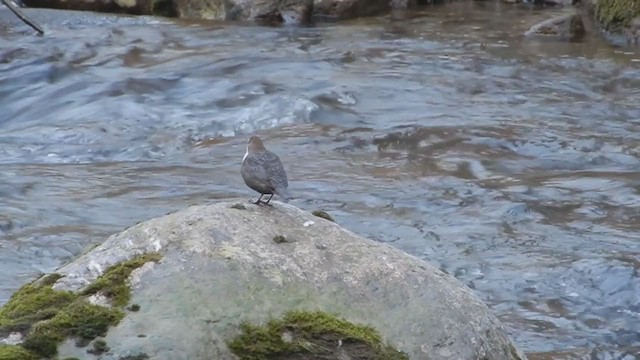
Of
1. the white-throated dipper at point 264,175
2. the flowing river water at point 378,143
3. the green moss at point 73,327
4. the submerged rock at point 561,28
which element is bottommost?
the flowing river water at point 378,143

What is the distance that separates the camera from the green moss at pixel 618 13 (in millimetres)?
14570

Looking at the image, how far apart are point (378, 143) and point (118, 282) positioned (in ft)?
19.7

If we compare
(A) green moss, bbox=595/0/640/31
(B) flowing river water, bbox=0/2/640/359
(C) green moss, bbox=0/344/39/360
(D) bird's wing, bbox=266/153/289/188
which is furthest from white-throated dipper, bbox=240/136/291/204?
(A) green moss, bbox=595/0/640/31

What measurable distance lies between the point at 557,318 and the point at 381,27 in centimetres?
964

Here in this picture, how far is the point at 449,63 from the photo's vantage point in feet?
41.7

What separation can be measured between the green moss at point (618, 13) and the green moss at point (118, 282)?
11.7 m

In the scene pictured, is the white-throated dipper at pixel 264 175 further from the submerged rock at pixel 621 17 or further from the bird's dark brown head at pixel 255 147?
the submerged rock at pixel 621 17

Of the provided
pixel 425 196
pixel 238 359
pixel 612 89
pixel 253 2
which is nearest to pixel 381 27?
pixel 253 2

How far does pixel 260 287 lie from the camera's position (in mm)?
3830

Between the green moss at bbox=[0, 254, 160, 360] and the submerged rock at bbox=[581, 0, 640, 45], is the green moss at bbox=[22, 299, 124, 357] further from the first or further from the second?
the submerged rock at bbox=[581, 0, 640, 45]

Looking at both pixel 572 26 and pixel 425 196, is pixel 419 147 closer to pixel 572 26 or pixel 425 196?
pixel 425 196

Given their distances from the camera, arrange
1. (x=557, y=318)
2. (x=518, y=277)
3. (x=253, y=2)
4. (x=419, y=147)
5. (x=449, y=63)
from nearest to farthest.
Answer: (x=557, y=318) → (x=518, y=277) → (x=419, y=147) → (x=449, y=63) → (x=253, y=2)

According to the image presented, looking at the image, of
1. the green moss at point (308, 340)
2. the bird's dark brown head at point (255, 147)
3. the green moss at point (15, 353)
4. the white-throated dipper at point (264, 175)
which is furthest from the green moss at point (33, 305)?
the bird's dark brown head at point (255, 147)

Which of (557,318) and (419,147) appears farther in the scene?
(419,147)
